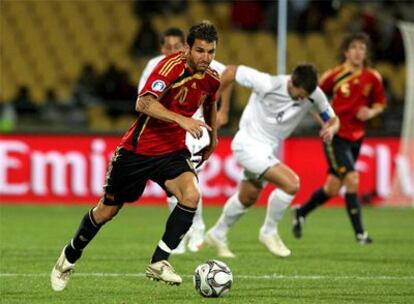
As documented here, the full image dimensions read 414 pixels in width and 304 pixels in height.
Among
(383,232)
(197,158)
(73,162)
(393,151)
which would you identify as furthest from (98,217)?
(393,151)

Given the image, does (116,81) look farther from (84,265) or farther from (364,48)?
(84,265)

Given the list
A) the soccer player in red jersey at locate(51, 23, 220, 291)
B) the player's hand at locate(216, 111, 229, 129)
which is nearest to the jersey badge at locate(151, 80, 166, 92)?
the soccer player in red jersey at locate(51, 23, 220, 291)

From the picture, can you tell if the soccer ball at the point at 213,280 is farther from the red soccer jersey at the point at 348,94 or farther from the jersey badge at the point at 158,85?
the red soccer jersey at the point at 348,94

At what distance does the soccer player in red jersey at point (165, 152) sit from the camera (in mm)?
7820

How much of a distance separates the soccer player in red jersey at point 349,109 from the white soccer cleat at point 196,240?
6.60ft

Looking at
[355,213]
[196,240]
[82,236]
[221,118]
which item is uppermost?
[221,118]

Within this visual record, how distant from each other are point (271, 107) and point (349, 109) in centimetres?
231

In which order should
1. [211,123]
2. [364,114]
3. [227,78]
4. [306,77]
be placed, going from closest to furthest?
[211,123] < [306,77] < [227,78] < [364,114]

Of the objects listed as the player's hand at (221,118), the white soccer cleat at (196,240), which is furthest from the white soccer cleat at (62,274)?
the white soccer cleat at (196,240)

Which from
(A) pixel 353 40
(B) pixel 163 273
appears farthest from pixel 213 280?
(A) pixel 353 40

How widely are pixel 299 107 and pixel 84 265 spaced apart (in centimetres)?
265

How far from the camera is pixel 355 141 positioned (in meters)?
12.9

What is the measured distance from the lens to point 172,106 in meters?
8.02

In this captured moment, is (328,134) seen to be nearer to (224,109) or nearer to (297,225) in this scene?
(224,109)
